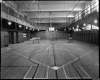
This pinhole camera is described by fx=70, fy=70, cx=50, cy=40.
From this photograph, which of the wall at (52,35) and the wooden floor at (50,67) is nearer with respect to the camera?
the wooden floor at (50,67)

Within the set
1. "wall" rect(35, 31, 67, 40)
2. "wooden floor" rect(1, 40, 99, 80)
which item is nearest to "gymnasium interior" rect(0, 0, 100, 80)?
"wooden floor" rect(1, 40, 99, 80)

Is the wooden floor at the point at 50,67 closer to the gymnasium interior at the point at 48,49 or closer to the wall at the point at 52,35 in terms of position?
the gymnasium interior at the point at 48,49

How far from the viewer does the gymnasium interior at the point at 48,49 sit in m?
2.96

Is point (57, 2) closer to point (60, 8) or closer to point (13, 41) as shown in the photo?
point (60, 8)

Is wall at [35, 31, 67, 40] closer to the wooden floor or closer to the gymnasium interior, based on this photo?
the gymnasium interior

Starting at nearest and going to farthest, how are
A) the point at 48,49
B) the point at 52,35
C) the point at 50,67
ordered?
the point at 50,67 < the point at 48,49 < the point at 52,35

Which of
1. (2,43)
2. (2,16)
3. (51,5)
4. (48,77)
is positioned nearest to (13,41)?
(2,43)

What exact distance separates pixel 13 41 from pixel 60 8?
9304mm

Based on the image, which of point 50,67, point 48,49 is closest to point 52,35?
point 48,49

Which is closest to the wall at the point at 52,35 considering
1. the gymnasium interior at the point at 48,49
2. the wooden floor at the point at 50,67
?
the gymnasium interior at the point at 48,49

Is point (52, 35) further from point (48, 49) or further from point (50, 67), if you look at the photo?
point (50, 67)

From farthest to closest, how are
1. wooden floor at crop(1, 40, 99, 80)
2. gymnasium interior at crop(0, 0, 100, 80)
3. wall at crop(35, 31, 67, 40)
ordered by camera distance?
wall at crop(35, 31, 67, 40) → gymnasium interior at crop(0, 0, 100, 80) → wooden floor at crop(1, 40, 99, 80)

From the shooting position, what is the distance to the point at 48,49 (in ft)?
25.4

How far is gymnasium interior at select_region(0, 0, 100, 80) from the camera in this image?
2.96 metres
